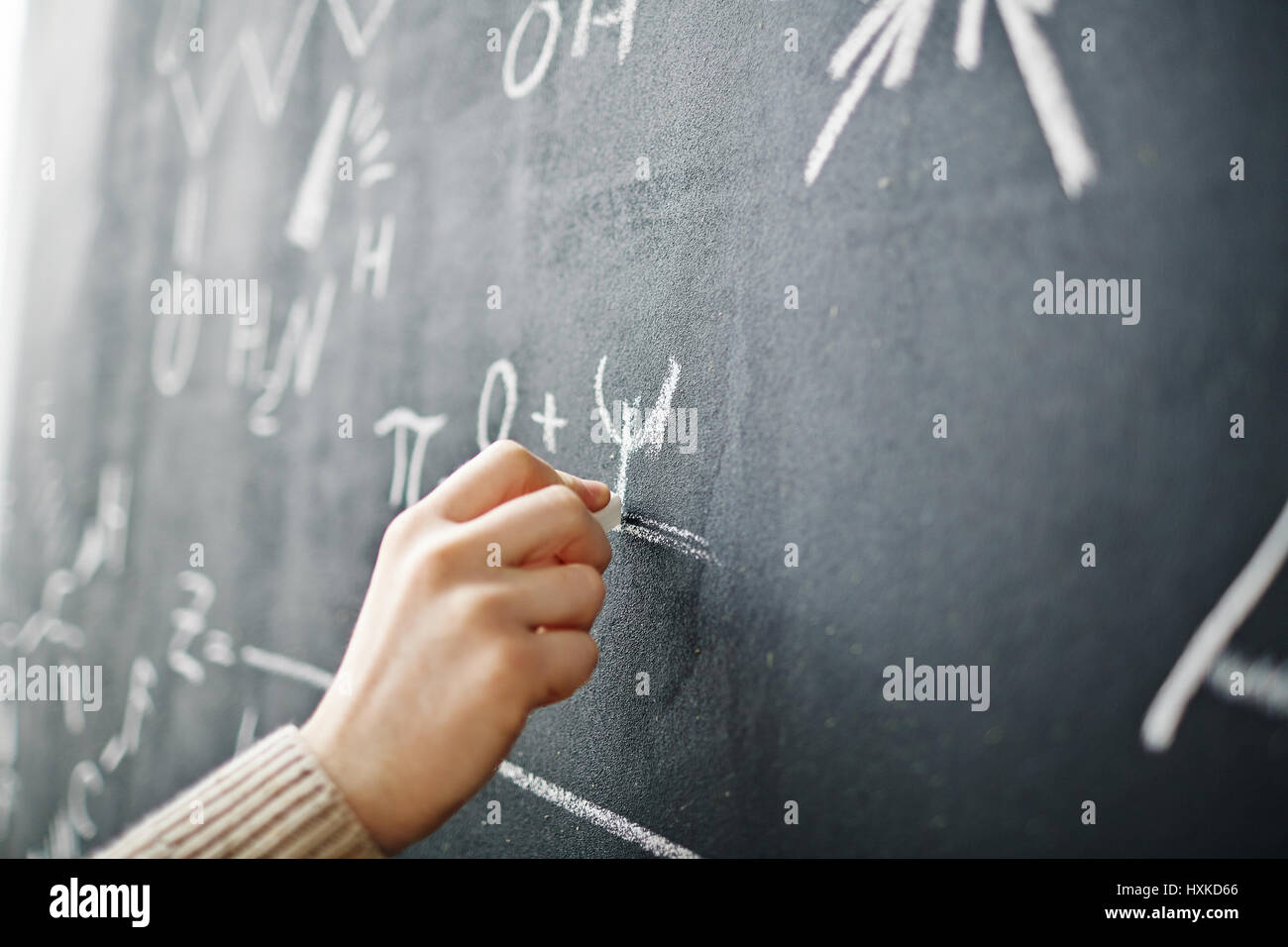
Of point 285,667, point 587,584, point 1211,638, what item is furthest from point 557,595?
point 285,667

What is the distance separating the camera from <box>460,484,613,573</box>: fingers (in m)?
0.46

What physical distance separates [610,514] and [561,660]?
0.13 metres

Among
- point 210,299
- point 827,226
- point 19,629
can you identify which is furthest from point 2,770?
point 827,226

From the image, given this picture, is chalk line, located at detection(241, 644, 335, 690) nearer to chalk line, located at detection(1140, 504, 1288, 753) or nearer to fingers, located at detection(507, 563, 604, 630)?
fingers, located at detection(507, 563, 604, 630)

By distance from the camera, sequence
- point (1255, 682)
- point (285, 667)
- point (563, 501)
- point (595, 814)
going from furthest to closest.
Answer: point (285, 667)
point (595, 814)
point (563, 501)
point (1255, 682)

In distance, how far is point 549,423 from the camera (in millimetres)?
651

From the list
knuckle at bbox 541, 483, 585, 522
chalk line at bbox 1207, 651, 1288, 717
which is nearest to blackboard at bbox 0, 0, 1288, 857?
chalk line at bbox 1207, 651, 1288, 717

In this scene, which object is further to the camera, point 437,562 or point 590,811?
point 590,811

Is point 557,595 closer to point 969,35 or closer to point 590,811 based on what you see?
point 590,811

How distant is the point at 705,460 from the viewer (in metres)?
0.56

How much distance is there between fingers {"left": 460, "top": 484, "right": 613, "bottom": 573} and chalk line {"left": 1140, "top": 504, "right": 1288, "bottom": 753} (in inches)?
11.8

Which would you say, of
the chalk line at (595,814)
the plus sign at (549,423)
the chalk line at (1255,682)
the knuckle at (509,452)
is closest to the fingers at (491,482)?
the knuckle at (509,452)
